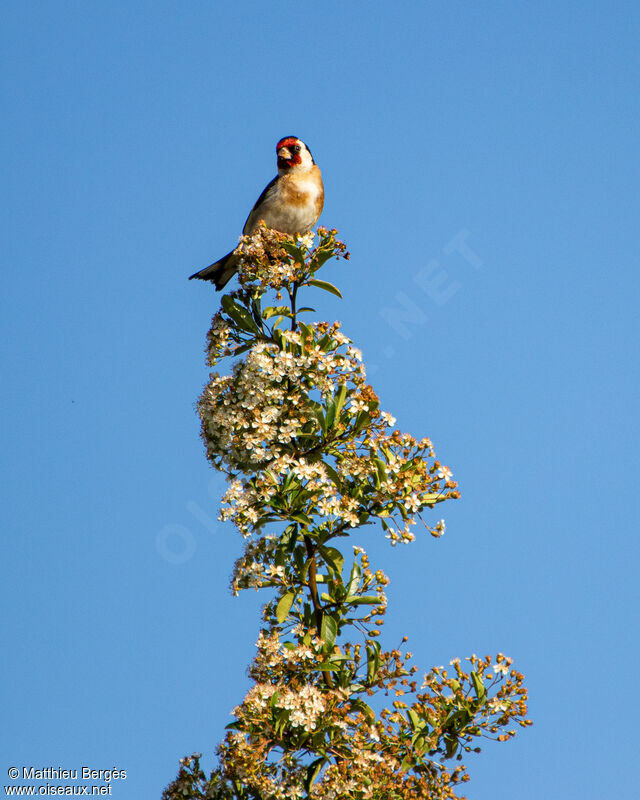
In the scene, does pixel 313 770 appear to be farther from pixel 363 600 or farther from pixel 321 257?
pixel 321 257

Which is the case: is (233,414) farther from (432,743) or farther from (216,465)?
(432,743)

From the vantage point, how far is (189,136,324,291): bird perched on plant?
28.5ft

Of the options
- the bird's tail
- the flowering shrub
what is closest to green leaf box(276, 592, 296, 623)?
the flowering shrub

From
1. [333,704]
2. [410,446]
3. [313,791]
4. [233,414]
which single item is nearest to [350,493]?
[410,446]

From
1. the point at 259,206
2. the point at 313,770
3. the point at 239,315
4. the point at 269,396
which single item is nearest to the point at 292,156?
the point at 259,206

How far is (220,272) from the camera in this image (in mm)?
8344

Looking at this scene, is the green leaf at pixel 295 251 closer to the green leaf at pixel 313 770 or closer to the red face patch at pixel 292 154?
the red face patch at pixel 292 154

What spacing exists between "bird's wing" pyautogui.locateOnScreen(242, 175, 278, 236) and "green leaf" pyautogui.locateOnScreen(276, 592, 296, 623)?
397 cm

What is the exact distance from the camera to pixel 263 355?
630 cm

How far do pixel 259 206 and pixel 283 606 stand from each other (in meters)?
4.27

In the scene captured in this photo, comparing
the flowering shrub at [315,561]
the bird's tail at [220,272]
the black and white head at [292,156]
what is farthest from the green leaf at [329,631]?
the black and white head at [292,156]

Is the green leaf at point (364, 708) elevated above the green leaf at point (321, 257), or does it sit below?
below

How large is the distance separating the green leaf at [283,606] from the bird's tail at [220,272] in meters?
3.16

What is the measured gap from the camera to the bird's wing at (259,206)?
29.1ft
